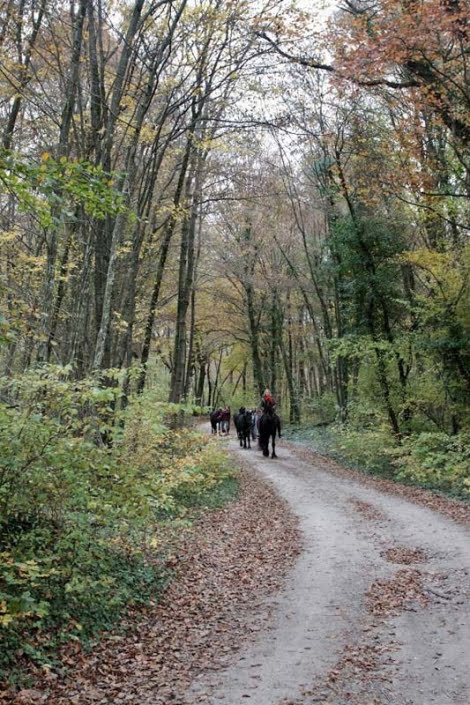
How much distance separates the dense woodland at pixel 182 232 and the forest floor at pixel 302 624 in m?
0.73

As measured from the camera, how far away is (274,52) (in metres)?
10.5

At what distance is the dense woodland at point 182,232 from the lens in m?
5.29

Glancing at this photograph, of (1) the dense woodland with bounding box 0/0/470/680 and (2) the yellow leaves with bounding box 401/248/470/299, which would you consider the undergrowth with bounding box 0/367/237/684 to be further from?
(2) the yellow leaves with bounding box 401/248/470/299

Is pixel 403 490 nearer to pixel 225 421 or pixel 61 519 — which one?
pixel 61 519

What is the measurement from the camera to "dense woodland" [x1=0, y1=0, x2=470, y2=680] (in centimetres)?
529

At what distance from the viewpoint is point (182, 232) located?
1708cm

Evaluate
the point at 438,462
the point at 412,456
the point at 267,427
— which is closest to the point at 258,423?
the point at 267,427

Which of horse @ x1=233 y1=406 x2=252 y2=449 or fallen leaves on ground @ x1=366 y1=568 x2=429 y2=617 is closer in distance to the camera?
fallen leaves on ground @ x1=366 y1=568 x2=429 y2=617

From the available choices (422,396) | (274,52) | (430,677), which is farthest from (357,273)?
(430,677)

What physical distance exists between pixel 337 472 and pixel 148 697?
12.3 meters

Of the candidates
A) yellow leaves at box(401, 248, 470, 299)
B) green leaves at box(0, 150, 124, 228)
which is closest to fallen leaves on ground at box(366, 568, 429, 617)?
green leaves at box(0, 150, 124, 228)

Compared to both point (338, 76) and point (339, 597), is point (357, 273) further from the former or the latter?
point (339, 597)

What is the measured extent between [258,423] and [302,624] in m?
15.6

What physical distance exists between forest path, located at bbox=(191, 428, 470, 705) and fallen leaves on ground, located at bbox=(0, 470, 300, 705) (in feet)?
0.75
